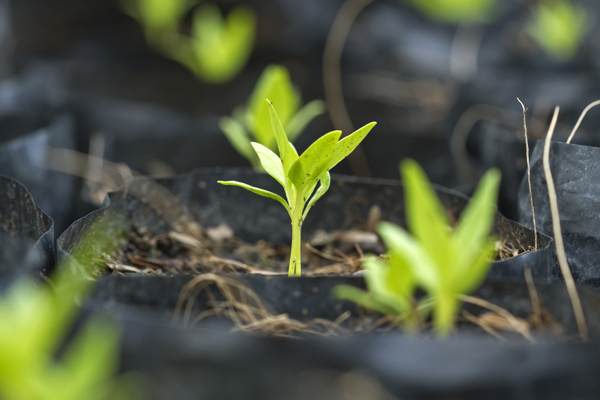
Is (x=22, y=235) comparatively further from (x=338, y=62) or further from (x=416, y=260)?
(x=338, y=62)

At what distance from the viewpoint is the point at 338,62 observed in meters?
1.61

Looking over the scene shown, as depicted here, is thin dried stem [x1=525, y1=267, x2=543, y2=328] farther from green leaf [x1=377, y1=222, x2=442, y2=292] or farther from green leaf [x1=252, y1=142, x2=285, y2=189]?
green leaf [x1=252, y1=142, x2=285, y2=189]

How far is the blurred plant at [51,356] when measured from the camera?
1.05ft

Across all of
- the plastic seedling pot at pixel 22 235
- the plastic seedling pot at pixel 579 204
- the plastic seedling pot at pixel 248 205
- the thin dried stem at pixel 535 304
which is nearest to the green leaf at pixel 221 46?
the plastic seedling pot at pixel 248 205

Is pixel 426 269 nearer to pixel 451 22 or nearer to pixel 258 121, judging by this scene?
pixel 258 121

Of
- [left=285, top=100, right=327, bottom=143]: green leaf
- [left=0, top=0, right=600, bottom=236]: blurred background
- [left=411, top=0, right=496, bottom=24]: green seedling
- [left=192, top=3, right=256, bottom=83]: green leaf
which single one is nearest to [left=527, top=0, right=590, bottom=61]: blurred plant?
[left=0, top=0, right=600, bottom=236]: blurred background

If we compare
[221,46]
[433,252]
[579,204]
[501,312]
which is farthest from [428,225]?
[221,46]

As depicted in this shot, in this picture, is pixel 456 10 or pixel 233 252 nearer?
pixel 233 252

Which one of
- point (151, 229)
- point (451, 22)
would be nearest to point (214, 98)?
point (151, 229)

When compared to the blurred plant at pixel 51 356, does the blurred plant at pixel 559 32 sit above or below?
above

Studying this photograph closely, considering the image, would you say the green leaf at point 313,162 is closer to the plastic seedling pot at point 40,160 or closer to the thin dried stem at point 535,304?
the thin dried stem at point 535,304

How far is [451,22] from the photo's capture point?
185cm

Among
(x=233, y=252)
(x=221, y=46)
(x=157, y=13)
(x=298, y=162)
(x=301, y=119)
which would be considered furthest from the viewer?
(x=157, y=13)

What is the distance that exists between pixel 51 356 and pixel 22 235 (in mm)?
248
